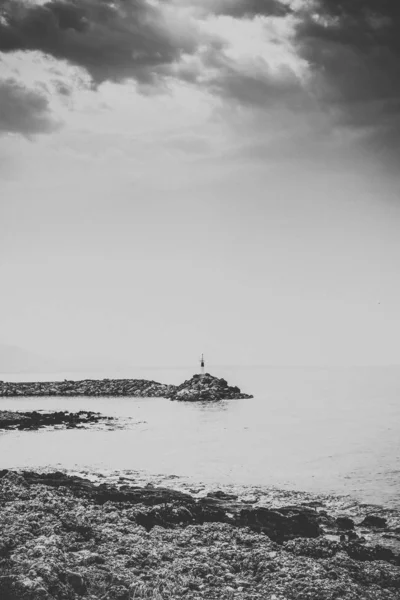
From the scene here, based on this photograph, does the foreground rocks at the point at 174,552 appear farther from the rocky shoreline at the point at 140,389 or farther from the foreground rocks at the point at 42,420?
the rocky shoreline at the point at 140,389

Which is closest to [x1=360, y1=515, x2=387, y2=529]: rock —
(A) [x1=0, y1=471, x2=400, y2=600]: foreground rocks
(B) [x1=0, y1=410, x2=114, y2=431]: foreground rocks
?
(A) [x1=0, y1=471, x2=400, y2=600]: foreground rocks

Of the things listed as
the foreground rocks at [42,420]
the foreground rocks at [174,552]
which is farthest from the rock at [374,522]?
the foreground rocks at [42,420]

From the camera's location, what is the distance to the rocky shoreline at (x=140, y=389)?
74625 mm

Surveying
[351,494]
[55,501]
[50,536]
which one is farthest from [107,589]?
[351,494]

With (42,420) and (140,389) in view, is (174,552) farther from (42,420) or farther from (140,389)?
(140,389)

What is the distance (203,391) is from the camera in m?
74.6

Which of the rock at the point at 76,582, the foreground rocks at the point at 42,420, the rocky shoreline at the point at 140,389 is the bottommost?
the foreground rocks at the point at 42,420

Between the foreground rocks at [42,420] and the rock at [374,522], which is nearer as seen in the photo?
the rock at [374,522]

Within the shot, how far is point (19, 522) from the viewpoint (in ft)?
41.1

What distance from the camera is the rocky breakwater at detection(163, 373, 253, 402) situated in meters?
73.5

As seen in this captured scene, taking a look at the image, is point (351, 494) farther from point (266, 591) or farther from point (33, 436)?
point (33, 436)

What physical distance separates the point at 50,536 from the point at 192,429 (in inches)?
1262

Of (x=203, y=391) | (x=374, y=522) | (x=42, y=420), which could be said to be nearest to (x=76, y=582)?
(x=374, y=522)

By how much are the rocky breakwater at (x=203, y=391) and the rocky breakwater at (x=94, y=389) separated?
5.44 metres
